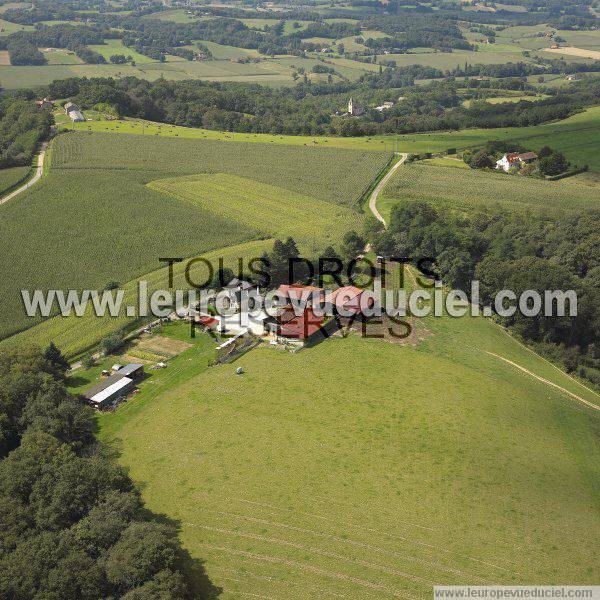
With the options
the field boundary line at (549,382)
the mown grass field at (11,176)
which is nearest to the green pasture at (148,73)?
the mown grass field at (11,176)

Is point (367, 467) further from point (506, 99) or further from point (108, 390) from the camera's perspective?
point (506, 99)

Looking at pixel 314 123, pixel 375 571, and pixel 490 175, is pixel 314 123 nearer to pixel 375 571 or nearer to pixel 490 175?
pixel 490 175

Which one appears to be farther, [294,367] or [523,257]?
[523,257]

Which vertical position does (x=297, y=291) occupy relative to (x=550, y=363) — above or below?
above

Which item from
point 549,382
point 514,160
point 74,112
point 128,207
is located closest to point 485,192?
point 514,160

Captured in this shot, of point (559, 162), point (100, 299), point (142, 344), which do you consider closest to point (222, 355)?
point (142, 344)
